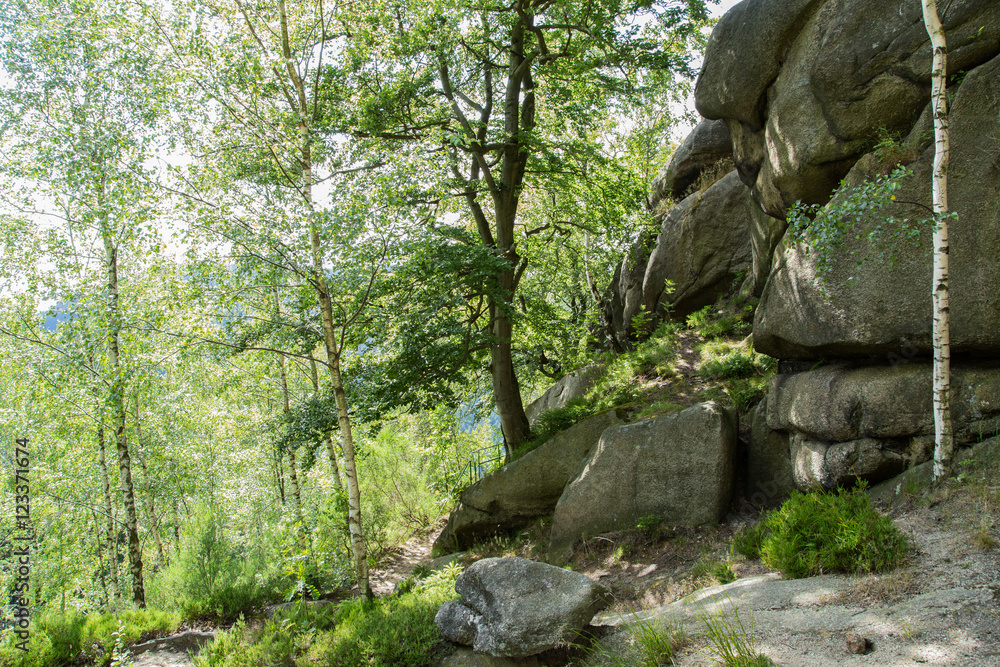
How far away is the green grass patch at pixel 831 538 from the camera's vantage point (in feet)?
15.4

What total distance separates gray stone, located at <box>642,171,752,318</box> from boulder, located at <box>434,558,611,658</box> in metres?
9.14

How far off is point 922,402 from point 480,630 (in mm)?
5256

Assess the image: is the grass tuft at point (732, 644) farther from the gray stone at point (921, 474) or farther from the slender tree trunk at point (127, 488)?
the slender tree trunk at point (127, 488)

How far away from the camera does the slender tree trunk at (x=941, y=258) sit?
5.24 metres

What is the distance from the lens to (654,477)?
27.3 ft

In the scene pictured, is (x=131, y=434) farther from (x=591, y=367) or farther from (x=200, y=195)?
(x=591, y=367)

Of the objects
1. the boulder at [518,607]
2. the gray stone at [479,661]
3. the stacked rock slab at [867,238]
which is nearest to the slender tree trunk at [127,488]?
the boulder at [518,607]

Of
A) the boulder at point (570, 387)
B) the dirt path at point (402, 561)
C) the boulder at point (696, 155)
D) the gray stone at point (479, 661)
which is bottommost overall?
the dirt path at point (402, 561)

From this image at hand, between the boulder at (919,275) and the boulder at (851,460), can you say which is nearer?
the boulder at (919,275)

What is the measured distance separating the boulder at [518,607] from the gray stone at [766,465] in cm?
310

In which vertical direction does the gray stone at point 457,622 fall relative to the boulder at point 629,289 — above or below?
below

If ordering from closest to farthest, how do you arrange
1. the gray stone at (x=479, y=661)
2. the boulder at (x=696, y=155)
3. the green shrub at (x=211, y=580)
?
the gray stone at (x=479, y=661)
the green shrub at (x=211, y=580)
the boulder at (x=696, y=155)

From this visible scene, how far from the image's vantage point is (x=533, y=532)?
34.8ft

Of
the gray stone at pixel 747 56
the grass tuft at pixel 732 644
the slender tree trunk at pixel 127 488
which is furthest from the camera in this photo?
the slender tree trunk at pixel 127 488
